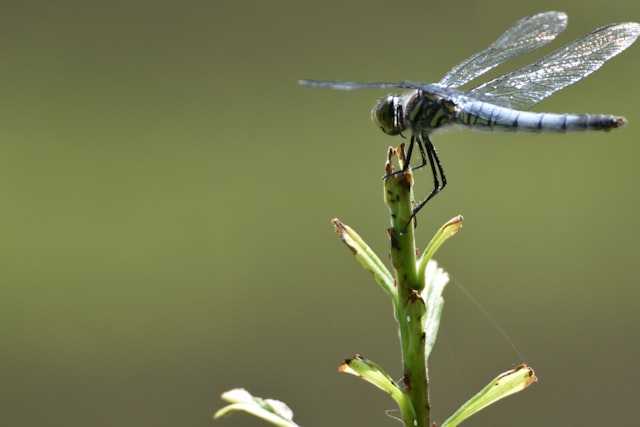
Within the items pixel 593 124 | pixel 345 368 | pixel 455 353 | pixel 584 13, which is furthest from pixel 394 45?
pixel 345 368

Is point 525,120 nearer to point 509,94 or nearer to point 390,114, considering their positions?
point 509,94

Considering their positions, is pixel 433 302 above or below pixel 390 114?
below

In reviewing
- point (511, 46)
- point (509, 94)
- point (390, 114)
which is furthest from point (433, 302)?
point (511, 46)

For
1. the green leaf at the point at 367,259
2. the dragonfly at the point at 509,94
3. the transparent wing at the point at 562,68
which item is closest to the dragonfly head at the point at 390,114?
the dragonfly at the point at 509,94

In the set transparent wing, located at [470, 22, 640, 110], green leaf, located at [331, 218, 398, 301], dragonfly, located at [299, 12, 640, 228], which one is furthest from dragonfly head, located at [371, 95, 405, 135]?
green leaf, located at [331, 218, 398, 301]

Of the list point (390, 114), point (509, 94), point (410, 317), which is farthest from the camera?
point (509, 94)

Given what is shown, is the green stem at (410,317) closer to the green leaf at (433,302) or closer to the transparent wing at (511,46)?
the green leaf at (433,302)
